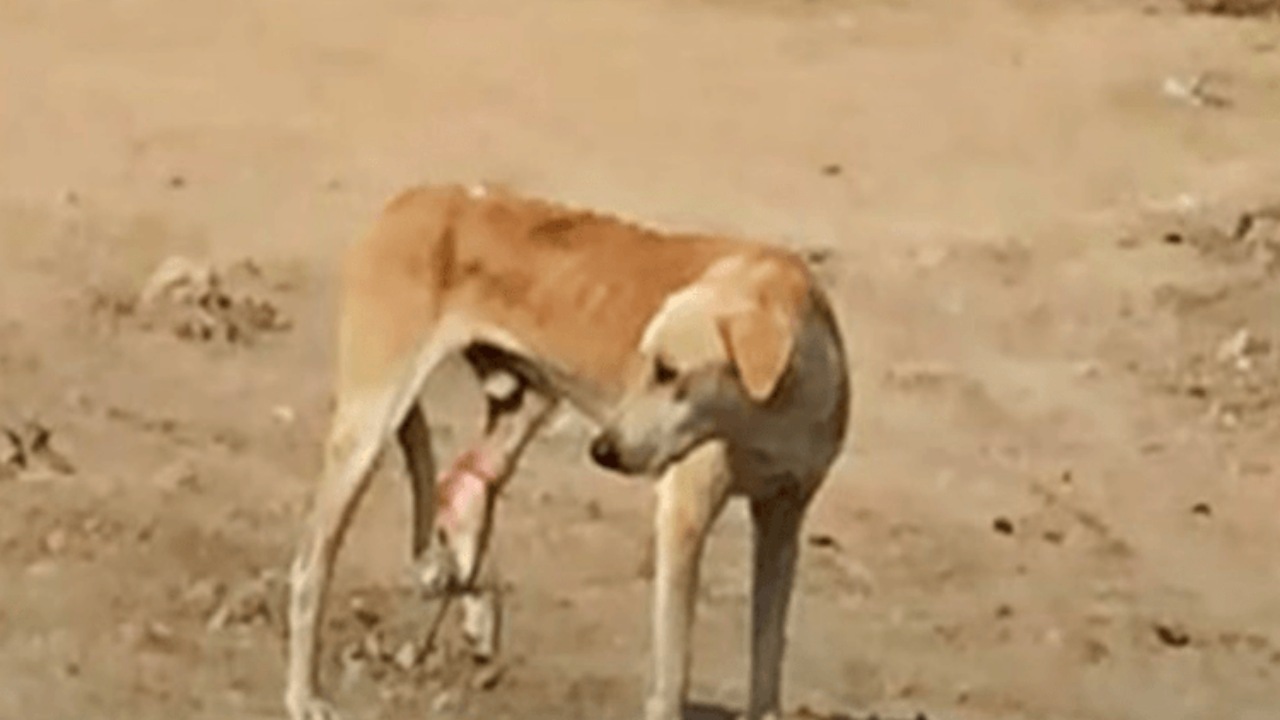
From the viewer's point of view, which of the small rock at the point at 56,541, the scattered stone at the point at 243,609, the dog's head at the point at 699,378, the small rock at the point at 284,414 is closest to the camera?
the dog's head at the point at 699,378

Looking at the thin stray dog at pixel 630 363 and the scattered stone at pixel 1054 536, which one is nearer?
the thin stray dog at pixel 630 363

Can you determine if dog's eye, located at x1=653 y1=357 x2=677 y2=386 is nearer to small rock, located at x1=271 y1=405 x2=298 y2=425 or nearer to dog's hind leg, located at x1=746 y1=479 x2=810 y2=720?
dog's hind leg, located at x1=746 y1=479 x2=810 y2=720

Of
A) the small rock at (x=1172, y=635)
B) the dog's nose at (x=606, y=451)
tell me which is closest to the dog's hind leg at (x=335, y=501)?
the dog's nose at (x=606, y=451)

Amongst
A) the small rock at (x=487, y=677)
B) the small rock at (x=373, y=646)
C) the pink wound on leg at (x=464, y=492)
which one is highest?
the pink wound on leg at (x=464, y=492)

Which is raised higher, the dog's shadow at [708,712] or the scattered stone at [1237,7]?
the dog's shadow at [708,712]

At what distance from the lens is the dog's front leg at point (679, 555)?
27.6 ft

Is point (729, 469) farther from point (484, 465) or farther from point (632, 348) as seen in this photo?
point (484, 465)

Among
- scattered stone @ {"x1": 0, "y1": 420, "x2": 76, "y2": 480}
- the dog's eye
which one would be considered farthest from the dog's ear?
scattered stone @ {"x1": 0, "y1": 420, "x2": 76, "y2": 480}

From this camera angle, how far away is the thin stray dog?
840 cm

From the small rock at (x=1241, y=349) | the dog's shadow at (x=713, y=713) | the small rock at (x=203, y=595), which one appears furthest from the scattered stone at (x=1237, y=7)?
the dog's shadow at (x=713, y=713)

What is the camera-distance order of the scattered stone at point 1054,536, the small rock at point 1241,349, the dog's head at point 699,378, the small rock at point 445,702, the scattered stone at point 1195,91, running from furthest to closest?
1. the scattered stone at point 1195,91
2. the small rock at point 1241,349
3. the scattered stone at point 1054,536
4. the small rock at point 445,702
5. the dog's head at point 699,378

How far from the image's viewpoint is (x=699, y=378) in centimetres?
839

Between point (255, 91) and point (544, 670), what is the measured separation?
6160 millimetres

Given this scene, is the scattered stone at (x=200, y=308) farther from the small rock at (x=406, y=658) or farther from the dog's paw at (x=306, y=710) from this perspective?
the dog's paw at (x=306, y=710)
